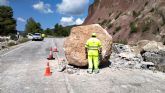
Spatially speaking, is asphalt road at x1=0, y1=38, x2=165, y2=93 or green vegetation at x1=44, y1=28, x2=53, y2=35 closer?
asphalt road at x1=0, y1=38, x2=165, y2=93

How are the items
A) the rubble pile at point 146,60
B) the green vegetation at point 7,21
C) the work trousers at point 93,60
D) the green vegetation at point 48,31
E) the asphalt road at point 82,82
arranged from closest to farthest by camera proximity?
the asphalt road at point 82,82
the work trousers at point 93,60
the rubble pile at point 146,60
the green vegetation at point 7,21
the green vegetation at point 48,31

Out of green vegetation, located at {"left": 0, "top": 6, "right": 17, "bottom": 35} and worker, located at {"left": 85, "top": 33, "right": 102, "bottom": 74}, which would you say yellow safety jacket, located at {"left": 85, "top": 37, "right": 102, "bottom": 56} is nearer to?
worker, located at {"left": 85, "top": 33, "right": 102, "bottom": 74}

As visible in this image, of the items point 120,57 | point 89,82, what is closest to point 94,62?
point 89,82

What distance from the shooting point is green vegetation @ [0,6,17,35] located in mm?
100375

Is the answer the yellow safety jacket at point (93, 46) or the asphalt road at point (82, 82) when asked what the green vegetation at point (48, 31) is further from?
the yellow safety jacket at point (93, 46)

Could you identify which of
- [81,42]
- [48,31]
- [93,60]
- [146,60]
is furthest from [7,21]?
[93,60]

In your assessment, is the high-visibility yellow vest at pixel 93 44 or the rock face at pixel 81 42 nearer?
the high-visibility yellow vest at pixel 93 44

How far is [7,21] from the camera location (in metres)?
A: 104

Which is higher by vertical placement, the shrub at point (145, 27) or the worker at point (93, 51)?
the shrub at point (145, 27)

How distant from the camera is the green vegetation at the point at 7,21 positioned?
10038 centimetres

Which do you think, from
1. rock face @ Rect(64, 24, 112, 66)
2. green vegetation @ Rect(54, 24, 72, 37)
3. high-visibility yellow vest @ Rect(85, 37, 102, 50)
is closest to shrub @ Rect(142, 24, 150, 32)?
rock face @ Rect(64, 24, 112, 66)

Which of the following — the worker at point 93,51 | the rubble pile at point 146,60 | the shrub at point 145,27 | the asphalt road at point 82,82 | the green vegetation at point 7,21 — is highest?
the green vegetation at point 7,21

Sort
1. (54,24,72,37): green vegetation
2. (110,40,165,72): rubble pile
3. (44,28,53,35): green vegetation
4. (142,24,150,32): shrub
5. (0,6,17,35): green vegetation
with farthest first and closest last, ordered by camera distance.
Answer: (44,28,53,35): green vegetation
(54,24,72,37): green vegetation
(0,6,17,35): green vegetation
(142,24,150,32): shrub
(110,40,165,72): rubble pile

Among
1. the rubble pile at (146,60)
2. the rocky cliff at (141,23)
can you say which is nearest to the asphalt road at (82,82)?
the rubble pile at (146,60)
